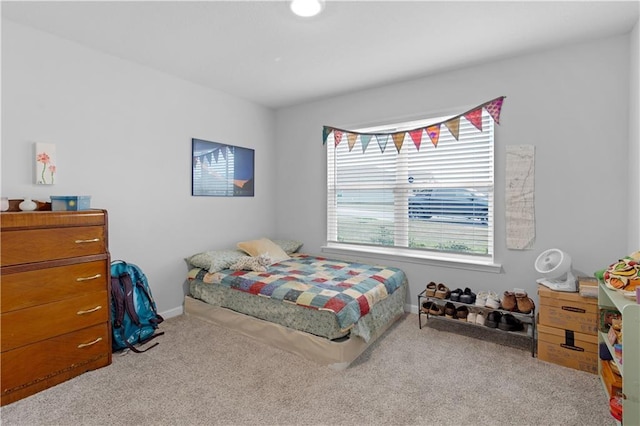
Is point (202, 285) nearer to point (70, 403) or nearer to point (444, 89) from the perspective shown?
point (70, 403)

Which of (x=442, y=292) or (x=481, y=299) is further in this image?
(x=442, y=292)

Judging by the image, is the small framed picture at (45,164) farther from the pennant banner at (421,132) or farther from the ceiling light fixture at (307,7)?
the pennant banner at (421,132)

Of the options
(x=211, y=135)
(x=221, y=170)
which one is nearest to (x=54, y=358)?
(x=221, y=170)

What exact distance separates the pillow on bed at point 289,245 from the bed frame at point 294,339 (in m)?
1.20

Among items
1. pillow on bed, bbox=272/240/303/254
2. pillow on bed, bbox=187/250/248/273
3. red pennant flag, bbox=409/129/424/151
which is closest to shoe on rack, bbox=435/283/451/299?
red pennant flag, bbox=409/129/424/151

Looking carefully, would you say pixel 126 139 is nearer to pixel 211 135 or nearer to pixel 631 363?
pixel 211 135

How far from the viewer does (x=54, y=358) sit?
206cm

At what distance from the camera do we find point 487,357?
2422 mm

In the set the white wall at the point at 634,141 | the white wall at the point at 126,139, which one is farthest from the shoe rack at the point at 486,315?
the white wall at the point at 126,139

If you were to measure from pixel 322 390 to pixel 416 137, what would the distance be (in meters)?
2.54

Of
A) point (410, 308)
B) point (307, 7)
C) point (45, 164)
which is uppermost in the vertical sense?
point (307, 7)

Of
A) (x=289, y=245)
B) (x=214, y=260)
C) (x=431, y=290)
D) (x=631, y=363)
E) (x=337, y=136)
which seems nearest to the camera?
(x=631, y=363)

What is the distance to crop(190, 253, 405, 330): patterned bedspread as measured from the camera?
95.3 inches

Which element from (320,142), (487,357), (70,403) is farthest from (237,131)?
(487,357)
